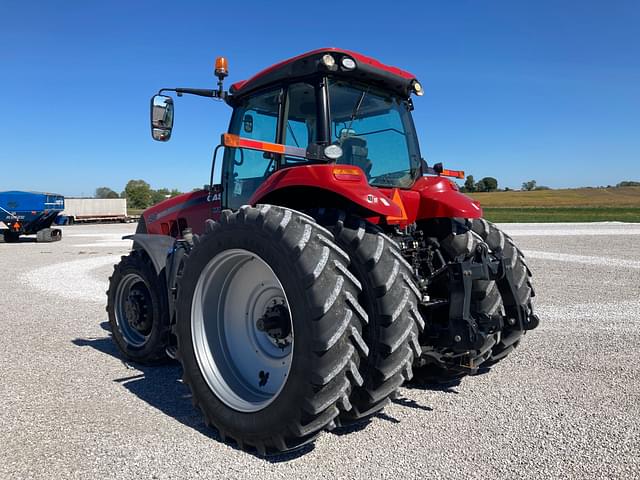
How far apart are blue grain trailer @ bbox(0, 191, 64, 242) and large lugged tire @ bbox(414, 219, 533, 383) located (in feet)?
74.0

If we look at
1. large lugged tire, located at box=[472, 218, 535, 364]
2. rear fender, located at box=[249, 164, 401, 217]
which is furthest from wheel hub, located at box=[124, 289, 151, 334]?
large lugged tire, located at box=[472, 218, 535, 364]

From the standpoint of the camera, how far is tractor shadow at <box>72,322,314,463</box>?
3086 mm

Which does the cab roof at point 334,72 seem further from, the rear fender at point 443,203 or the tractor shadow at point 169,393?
the tractor shadow at point 169,393

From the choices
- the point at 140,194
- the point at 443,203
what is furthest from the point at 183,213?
the point at 140,194

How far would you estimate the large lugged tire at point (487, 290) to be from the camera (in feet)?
12.1

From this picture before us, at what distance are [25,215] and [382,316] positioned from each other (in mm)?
24085

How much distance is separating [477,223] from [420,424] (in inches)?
74.7

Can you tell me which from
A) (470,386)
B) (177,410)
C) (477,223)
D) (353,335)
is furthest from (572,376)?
(177,410)

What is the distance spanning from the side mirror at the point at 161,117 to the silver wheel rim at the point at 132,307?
1.37 meters

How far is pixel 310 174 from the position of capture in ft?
10.6

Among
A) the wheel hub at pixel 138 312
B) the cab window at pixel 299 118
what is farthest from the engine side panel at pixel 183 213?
the cab window at pixel 299 118

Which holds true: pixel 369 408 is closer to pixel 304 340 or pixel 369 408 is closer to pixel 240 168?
pixel 304 340

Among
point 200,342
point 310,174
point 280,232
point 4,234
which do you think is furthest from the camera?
point 4,234

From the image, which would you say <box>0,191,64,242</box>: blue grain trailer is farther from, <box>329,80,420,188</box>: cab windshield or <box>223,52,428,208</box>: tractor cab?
<box>329,80,420,188</box>: cab windshield
